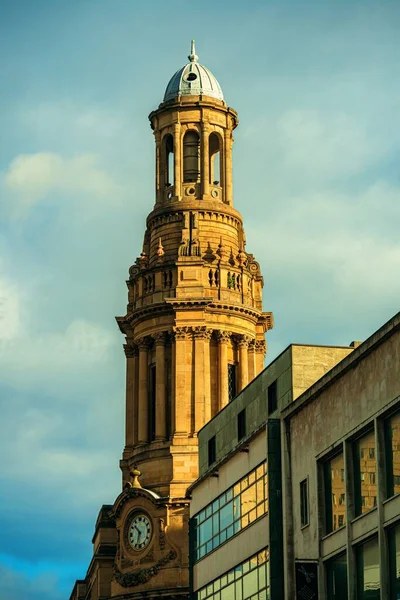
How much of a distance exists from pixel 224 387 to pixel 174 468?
262 inches

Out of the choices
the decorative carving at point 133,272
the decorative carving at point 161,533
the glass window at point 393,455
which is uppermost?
the decorative carving at point 133,272

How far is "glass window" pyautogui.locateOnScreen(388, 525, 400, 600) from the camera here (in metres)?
61.4

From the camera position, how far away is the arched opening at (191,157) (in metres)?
124

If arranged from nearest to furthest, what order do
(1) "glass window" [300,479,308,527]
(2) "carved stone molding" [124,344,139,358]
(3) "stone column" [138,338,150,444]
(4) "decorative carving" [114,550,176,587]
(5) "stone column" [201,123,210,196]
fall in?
(1) "glass window" [300,479,308,527]
(4) "decorative carving" [114,550,176,587]
(3) "stone column" [138,338,150,444]
(2) "carved stone molding" [124,344,139,358]
(5) "stone column" [201,123,210,196]

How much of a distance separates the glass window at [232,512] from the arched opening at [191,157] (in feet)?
138

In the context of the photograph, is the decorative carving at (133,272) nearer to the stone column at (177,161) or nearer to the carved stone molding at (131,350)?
the carved stone molding at (131,350)

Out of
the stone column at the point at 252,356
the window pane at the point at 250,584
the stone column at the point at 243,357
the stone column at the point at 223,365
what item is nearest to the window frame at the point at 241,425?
the window pane at the point at 250,584

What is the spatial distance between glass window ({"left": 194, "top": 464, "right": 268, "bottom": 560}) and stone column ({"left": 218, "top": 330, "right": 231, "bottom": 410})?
29386 millimetres

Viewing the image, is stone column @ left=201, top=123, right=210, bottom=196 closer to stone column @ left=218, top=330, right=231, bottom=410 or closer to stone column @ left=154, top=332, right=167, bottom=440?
stone column @ left=218, top=330, right=231, bottom=410

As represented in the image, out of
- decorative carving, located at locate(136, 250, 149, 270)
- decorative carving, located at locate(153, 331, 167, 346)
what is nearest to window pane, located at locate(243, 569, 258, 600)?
decorative carving, located at locate(153, 331, 167, 346)

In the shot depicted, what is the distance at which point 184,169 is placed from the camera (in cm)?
12381

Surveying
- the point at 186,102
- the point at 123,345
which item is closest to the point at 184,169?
the point at 186,102

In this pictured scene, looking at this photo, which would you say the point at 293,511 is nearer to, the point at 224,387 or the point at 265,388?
the point at 265,388

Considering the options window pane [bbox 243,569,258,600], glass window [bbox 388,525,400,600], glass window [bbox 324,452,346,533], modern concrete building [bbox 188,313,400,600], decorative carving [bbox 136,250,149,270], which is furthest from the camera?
decorative carving [bbox 136,250,149,270]
